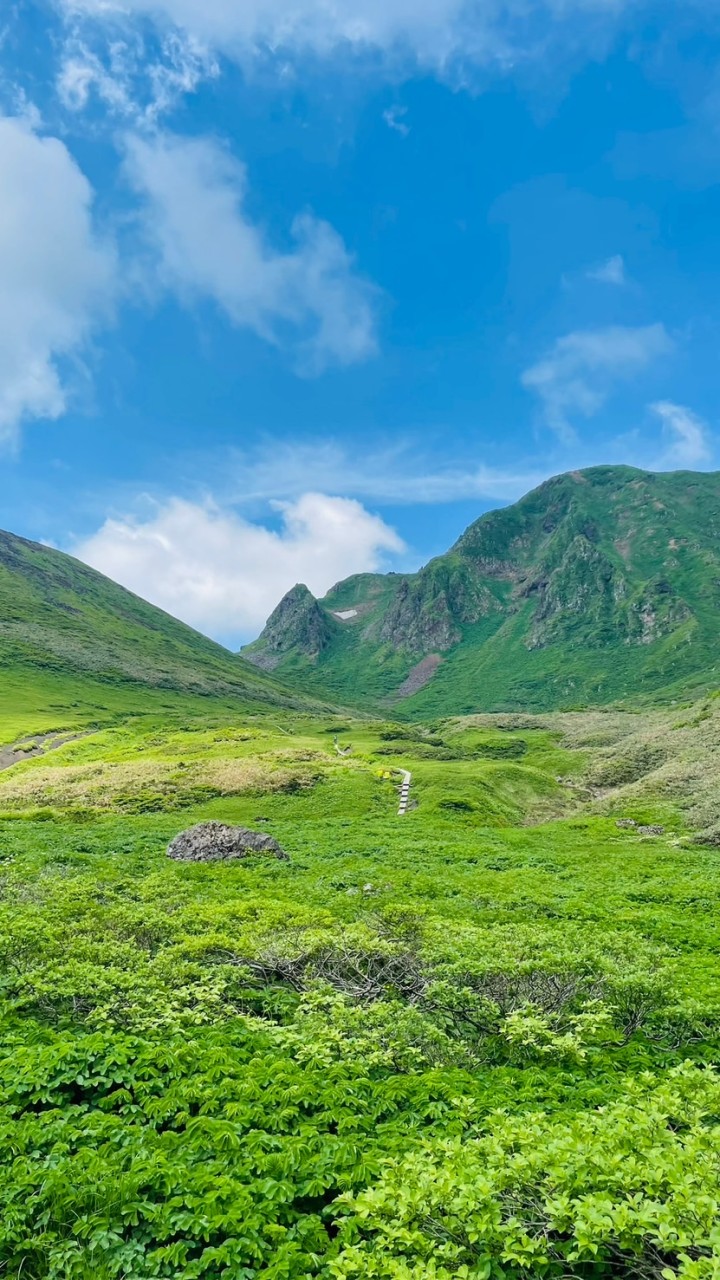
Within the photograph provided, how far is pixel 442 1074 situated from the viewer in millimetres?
11734

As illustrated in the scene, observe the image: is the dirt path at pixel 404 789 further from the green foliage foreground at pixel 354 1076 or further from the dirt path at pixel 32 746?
the dirt path at pixel 32 746

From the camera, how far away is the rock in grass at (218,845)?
3403cm

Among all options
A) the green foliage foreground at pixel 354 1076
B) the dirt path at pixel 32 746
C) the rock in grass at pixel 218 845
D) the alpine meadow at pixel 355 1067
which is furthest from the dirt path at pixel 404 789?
the dirt path at pixel 32 746

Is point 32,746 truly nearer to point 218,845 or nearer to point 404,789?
point 404,789

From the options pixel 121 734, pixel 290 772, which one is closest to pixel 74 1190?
pixel 290 772

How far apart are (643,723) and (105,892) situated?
115922 millimetres

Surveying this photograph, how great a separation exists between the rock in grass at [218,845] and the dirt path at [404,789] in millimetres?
22312

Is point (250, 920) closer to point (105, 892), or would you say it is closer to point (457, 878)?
point (105, 892)

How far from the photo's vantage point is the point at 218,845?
34594 mm

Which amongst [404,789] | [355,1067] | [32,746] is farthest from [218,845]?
[32,746]

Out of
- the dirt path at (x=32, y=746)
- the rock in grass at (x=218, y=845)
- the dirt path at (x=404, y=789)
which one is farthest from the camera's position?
the dirt path at (x=32, y=746)

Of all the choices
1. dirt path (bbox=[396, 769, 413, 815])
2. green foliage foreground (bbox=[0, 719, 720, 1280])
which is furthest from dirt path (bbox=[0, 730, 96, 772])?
green foliage foreground (bbox=[0, 719, 720, 1280])

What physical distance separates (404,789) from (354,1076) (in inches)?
2074

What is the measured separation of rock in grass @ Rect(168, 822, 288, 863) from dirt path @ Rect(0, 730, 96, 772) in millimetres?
66373
